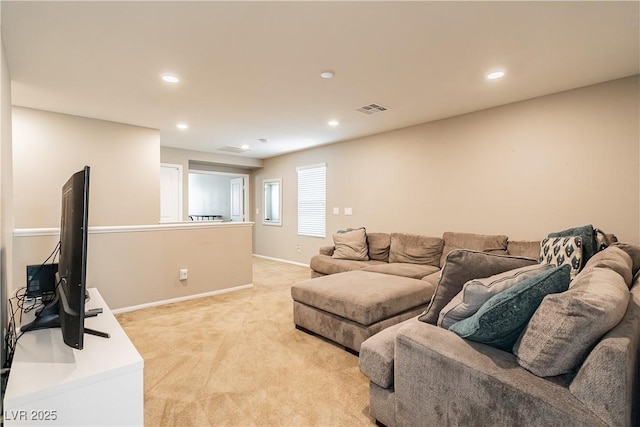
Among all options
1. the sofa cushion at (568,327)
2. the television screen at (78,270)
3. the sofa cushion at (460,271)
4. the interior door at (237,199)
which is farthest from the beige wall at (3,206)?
the interior door at (237,199)

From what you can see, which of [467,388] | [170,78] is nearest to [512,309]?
[467,388]

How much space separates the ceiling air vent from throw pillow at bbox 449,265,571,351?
9.67ft

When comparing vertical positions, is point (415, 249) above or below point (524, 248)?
below

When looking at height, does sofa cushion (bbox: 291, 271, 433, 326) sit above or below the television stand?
below

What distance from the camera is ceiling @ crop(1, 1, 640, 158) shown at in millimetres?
2008

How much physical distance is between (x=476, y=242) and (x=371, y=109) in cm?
211

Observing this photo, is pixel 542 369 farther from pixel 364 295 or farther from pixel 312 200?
pixel 312 200

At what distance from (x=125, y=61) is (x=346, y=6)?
1.97m

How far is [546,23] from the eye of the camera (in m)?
2.13

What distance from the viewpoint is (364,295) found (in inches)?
104

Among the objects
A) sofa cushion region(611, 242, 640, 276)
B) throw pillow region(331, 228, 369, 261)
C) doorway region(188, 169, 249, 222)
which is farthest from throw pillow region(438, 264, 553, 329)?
doorway region(188, 169, 249, 222)

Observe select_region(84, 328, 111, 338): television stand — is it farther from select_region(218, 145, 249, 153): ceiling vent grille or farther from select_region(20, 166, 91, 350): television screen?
select_region(218, 145, 249, 153): ceiling vent grille

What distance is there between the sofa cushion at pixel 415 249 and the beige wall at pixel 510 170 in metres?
0.35

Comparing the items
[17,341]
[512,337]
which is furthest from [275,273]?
[512,337]
